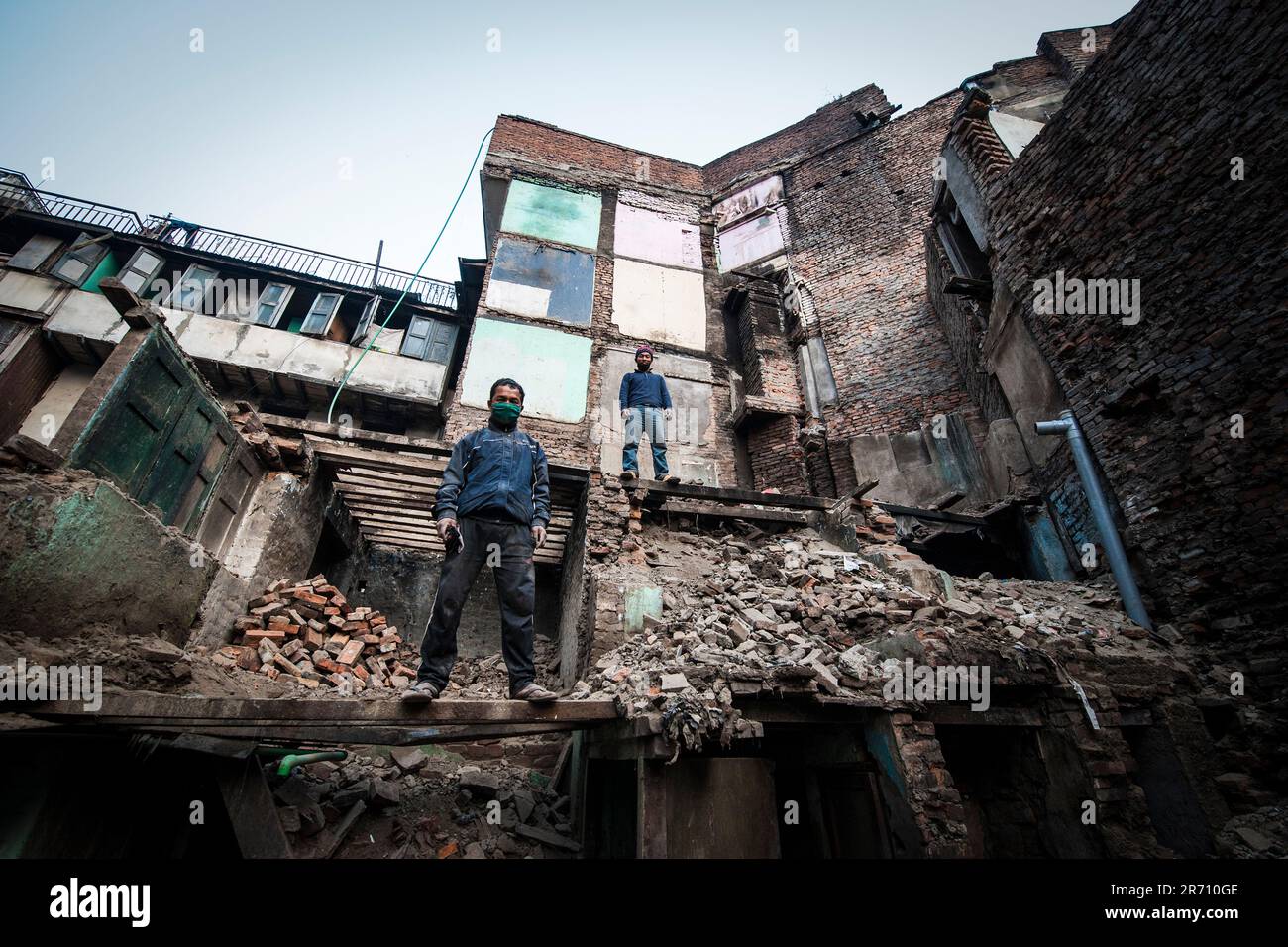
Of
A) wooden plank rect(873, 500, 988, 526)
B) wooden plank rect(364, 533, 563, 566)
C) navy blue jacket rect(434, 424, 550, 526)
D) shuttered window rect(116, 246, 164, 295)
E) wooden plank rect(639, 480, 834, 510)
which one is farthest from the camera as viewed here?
shuttered window rect(116, 246, 164, 295)

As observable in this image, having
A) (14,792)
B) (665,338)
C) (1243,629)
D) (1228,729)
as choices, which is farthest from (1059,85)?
(14,792)

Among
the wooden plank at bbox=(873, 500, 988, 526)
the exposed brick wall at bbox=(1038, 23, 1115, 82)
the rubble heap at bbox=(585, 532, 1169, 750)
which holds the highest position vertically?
the exposed brick wall at bbox=(1038, 23, 1115, 82)

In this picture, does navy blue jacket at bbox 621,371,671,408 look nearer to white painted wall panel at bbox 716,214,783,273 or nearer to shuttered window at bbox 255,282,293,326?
shuttered window at bbox 255,282,293,326

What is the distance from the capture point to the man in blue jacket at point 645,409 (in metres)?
6.51

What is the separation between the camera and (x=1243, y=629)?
4691mm

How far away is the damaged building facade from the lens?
3568 millimetres

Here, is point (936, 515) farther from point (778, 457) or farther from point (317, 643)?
point (317, 643)

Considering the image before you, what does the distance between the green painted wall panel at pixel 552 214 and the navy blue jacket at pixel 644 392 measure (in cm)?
611

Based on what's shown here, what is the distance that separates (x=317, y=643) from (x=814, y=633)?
527cm

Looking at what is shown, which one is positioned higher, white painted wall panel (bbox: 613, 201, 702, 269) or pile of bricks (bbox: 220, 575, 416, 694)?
white painted wall panel (bbox: 613, 201, 702, 269)

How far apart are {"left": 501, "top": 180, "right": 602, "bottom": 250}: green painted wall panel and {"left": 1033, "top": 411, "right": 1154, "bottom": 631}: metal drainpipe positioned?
31.1 ft

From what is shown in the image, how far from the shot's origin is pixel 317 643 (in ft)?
18.3

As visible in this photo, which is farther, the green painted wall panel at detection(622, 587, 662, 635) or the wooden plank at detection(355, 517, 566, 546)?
the wooden plank at detection(355, 517, 566, 546)

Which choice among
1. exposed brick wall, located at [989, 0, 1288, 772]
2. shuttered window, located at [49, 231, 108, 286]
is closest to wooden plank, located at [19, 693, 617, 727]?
exposed brick wall, located at [989, 0, 1288, 772]
